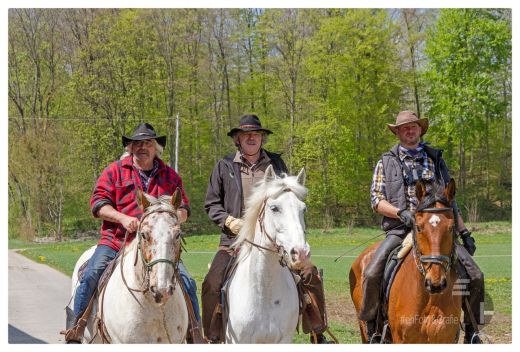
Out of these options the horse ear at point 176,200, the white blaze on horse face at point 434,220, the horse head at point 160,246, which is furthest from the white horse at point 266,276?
the white blaze on horse face at point 434,220

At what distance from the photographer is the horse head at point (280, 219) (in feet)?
18.6

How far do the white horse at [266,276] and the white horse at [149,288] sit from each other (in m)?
0.56

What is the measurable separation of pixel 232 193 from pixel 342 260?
62.7ft

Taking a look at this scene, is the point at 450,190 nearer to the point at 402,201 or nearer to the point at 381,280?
the point at 402,201

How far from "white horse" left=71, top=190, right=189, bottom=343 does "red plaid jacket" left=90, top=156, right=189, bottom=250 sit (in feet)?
1.84

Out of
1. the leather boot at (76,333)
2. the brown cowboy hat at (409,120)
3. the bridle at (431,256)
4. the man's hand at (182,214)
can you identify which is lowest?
the leather boot at (76,333)

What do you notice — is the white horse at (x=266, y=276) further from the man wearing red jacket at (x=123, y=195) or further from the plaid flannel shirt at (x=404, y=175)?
the plaid flannel shirt at (x=404, y=175)

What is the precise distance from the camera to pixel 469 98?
111ft

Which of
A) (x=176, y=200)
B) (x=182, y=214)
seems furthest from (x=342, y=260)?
(x=176, y=200)

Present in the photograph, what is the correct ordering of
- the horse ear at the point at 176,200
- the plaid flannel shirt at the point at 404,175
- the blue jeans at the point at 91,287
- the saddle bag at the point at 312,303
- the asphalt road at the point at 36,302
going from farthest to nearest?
the asphalt road at the point at 36,302 < the plaid flannel shirt at the point at 404,175 < the saddle bag at the point at 312,303 < the blue jeans at the point at 91,287 < the horse ear at the point at 176,200

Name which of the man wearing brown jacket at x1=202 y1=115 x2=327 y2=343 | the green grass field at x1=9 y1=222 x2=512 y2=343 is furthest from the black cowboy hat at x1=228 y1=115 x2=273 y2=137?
the green grass field at x1=9 y1=222 x2=512 y2=343

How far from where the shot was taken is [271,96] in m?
33.9
